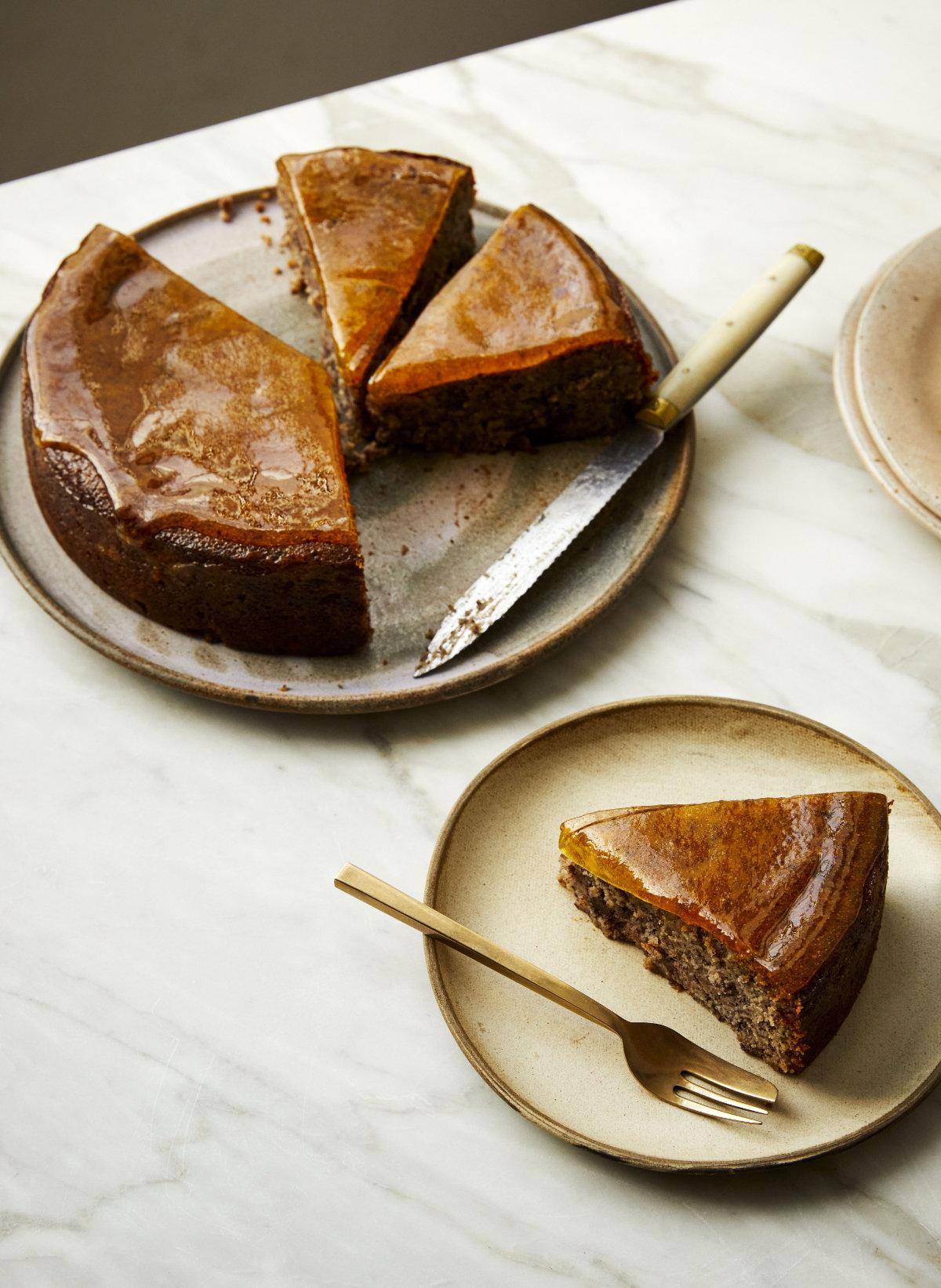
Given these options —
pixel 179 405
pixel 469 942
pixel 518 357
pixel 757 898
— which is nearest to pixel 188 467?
pixel 179 405

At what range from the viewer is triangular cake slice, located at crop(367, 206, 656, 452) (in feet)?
8.21

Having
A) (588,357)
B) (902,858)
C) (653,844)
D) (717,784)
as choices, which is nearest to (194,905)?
(653,844)

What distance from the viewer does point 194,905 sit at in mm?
2031

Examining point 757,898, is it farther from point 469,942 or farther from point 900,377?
point 900,377

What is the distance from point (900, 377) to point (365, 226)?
1219mm

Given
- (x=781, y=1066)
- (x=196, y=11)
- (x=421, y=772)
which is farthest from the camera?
(x=196, y=11)

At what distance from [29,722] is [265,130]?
180 cm

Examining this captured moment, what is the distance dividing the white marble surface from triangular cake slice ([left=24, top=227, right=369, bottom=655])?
200 mm

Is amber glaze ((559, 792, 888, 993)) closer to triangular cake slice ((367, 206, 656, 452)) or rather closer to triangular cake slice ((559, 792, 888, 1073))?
triangular cake slice ((559, 792, 888, 1073))

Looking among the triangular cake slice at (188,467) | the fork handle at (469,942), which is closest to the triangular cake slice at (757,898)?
the fork handle at (469,942)

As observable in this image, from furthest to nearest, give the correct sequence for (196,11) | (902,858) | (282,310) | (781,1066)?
(196,11), (282,310), (902,858), (781,1066)

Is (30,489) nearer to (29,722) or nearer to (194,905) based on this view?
(29,722)

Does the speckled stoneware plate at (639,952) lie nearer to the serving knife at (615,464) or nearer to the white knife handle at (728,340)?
the serving knife at (615,464)

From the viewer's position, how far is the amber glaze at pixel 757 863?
1.75 meters
